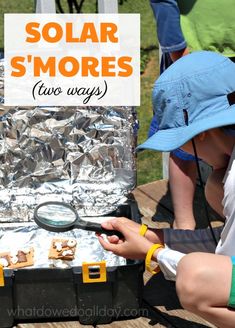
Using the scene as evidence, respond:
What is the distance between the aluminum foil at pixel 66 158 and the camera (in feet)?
6.19

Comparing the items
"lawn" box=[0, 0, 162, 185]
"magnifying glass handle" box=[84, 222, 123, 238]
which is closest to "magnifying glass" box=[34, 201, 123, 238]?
"magnifying glass handle" box=[84, 222, 123, 238]

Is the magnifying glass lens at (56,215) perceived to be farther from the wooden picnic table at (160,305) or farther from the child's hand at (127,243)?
the wooden picnic table at (160,305)

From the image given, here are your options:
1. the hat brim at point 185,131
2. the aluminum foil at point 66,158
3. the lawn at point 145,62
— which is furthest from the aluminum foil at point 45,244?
the lawn at point 145,62

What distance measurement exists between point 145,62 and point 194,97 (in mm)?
2389

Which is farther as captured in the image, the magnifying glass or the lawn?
the lawn

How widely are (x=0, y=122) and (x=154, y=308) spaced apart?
0.67 metres

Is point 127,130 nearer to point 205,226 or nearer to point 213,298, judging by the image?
point 205,226

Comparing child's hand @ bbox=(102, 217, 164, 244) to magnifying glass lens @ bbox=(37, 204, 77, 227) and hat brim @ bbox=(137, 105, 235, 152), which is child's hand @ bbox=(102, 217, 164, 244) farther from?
hat brim @ bbox=(137, 105, 235, 152)

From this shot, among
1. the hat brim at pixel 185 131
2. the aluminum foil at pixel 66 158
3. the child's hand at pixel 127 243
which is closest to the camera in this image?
the hat brim at pixel 185 131

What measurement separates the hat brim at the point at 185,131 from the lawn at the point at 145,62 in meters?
1.23

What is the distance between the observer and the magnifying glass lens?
1.54m

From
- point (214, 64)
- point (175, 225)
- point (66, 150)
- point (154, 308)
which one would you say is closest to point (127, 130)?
point (66, 150)

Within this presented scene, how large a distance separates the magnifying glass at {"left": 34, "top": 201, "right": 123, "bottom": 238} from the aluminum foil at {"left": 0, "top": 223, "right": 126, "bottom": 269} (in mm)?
188

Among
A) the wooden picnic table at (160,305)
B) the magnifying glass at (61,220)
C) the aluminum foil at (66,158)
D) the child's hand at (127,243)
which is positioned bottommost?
the wooden picnic table at (160,305)
